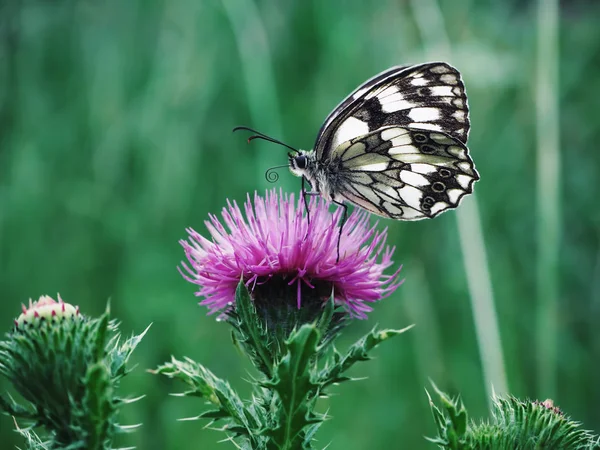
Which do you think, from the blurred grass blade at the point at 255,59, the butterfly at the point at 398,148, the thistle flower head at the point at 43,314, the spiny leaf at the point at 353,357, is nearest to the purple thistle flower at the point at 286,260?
the spiny leaf at the point at 353,357

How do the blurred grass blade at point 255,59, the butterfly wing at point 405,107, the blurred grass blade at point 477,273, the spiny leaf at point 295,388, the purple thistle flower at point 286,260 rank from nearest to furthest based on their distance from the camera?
the spiny leaf at point 295,388 < the purple thistle flower at point 286,260 < the butterfly wing at point 405,107 < the blurred grass blade at point 477,273 < the blurred grass blade at point 255,59

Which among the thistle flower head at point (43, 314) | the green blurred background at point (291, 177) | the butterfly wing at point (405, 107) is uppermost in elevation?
the green blurred background at point (291, 177)

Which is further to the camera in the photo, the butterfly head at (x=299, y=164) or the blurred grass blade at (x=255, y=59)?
the blurred grass blade at (x=255, y=59)

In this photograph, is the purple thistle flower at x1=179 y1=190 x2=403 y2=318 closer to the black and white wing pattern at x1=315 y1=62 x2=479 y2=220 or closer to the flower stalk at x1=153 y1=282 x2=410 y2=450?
the flower stalk at x1=153 y1=282 x2=410 y2=450

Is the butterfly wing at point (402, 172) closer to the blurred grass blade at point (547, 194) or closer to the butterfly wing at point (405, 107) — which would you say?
the butterfly wing at point (405, 107)

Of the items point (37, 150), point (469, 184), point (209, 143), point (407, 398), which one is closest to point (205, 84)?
point (209, 143)

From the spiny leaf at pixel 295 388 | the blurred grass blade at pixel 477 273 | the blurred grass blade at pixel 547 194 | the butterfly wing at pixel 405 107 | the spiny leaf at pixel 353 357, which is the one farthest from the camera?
the blurred grass blade at pixel 547 194

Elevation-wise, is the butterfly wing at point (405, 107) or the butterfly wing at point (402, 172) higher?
the butterfly wing at point (405, 107)
